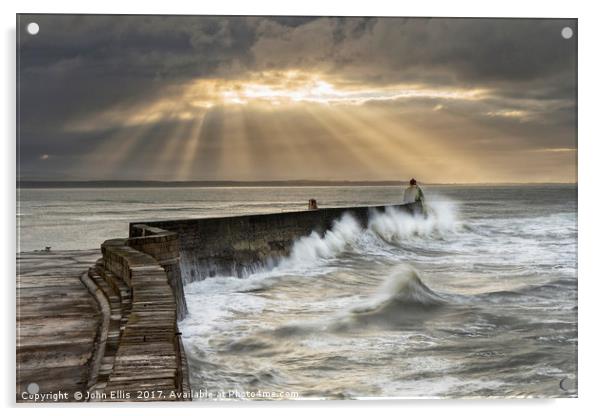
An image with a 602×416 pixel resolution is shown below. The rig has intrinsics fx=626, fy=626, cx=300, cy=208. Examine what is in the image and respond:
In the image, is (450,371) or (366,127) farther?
(366,127)

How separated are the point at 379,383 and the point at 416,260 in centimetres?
494

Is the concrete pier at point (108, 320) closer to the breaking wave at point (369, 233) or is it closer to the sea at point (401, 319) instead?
the sea at point (401, 319)

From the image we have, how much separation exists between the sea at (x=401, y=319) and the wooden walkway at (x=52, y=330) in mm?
547

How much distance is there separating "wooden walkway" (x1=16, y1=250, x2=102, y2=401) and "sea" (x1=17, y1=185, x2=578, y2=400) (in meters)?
0.55

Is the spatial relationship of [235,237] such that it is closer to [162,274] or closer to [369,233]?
[369,233]

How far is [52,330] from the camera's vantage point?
238 inches

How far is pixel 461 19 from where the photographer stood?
21.7 ft

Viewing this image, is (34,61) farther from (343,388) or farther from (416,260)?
(416,260)

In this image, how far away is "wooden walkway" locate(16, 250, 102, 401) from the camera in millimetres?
5258

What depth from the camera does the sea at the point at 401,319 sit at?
6.70 m

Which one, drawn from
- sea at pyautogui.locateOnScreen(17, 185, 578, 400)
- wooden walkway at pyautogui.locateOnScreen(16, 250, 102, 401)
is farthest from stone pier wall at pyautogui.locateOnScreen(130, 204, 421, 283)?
wooden walkway at pyautogui.locateOnScreen(16, 250, 102, 401)

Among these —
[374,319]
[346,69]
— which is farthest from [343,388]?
[346,69]

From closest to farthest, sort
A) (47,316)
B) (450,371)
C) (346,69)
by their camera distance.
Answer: (47,316) → (450,371) → (346,69)

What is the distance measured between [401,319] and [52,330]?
4.47 metres
